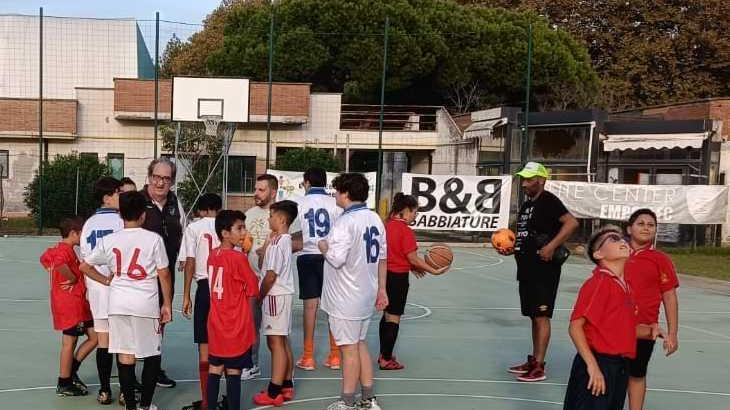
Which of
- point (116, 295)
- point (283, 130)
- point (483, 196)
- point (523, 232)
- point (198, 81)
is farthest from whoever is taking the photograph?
point (283, 130)

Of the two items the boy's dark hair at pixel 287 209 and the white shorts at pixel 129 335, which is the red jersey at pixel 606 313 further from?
the white shorts at pixel 129 335

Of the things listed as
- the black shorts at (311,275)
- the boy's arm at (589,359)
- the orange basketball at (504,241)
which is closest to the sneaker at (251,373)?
the black shorts at (311,275)

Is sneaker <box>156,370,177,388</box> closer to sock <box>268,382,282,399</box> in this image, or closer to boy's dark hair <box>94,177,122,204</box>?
sock <box>268,382,282,399</box>

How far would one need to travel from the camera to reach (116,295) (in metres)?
5.72

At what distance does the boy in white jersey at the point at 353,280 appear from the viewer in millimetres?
5980

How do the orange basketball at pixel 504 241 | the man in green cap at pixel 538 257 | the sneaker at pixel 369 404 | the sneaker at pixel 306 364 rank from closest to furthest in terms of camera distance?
the sneaker at pixel 369 404, the man in green cap at pixel 538 257, the sneaker at pixel 306 364, the orange basketball at pixel 504 241

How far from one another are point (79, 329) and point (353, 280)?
2298 millimetres

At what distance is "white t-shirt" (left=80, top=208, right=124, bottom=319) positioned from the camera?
6.07 m

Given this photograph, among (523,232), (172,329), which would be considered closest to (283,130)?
(172,329)

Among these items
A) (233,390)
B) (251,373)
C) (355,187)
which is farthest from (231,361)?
(251,373)

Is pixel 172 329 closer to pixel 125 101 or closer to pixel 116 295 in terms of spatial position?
pixel 116 295

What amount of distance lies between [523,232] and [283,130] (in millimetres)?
25478

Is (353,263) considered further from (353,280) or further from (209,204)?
(209,204)

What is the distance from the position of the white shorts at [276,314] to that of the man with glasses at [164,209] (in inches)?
31.4
